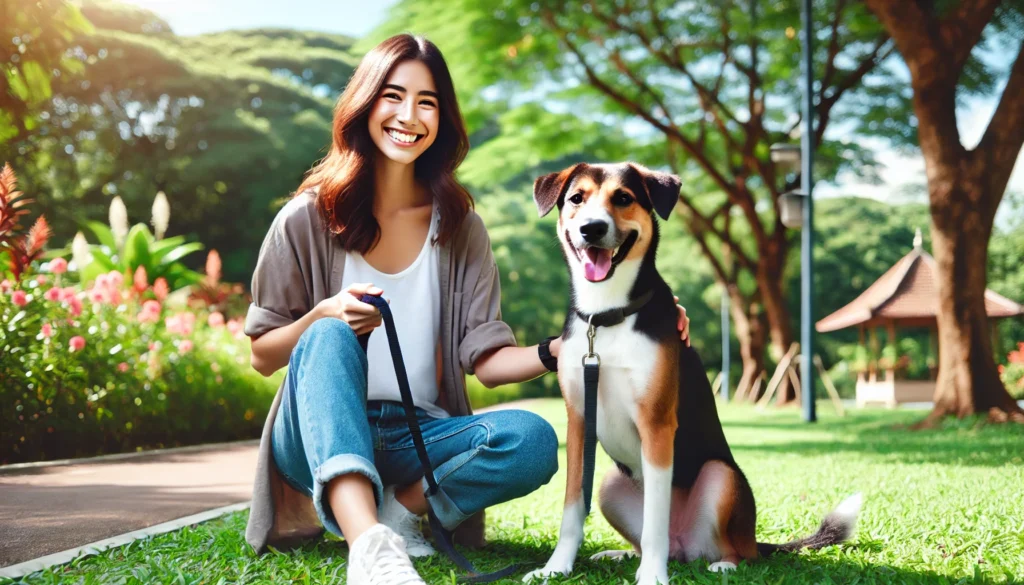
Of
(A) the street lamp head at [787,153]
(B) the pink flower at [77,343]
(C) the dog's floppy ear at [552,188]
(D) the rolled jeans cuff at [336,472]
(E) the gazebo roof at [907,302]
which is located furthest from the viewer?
(E) the gazebo roof at [907,302]

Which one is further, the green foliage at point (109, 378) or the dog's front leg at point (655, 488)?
the green foliage at point (109, 378)

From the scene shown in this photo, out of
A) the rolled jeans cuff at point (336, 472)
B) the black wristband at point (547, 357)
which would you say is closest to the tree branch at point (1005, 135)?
the black wristband at point (547, 357)

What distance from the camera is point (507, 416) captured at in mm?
3055

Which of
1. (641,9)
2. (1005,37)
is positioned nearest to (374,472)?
(1005,37)

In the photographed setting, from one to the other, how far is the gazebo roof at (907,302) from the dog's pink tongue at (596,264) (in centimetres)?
2149

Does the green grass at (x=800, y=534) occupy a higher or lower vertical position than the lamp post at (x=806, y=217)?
lower

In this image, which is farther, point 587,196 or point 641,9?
point 641,9

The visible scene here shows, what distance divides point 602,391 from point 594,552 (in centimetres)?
85

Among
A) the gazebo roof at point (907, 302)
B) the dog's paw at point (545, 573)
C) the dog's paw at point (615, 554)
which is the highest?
the gazebo roof at point (907, 302)

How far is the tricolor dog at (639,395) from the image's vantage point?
2646mm

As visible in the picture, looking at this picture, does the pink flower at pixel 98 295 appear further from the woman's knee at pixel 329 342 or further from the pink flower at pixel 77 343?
the woman's knee at pixel 329 342

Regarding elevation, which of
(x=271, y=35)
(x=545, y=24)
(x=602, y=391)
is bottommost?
(x=602, y=391)

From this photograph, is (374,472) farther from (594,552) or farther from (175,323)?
(175,323)

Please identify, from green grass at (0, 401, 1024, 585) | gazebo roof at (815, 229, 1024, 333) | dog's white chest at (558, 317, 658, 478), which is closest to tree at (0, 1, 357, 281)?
gazebo roof at (815, 229, 1024, 333)
